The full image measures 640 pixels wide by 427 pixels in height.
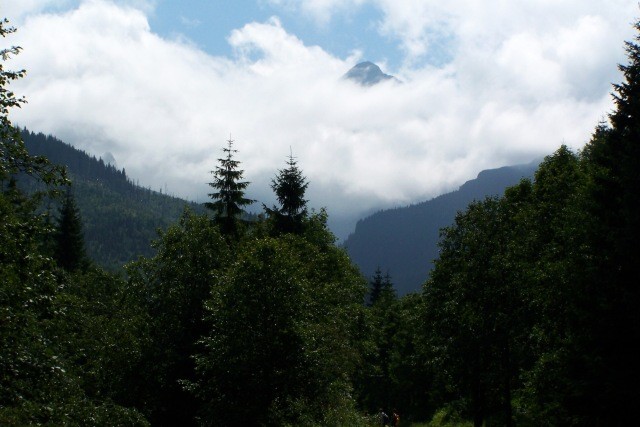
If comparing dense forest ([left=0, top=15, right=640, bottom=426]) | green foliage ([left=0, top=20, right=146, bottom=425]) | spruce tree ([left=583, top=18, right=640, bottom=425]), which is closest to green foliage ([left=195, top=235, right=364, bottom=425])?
dense forest ([left=0, top=15, right=640, bottom=426])

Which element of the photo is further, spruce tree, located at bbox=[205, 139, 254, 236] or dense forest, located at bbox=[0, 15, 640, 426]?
spruce tree, located at bbox=[205, 139, 254, 236]

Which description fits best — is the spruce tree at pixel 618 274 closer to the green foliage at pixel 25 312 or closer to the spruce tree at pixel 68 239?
the green foliage at pixel 25 312

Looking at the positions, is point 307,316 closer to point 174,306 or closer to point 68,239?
point 174,306

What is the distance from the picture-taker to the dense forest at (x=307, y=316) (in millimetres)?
11070

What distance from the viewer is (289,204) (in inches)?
1572

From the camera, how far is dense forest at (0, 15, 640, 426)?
36.3 feet

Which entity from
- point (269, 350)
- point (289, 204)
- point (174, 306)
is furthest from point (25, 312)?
point (289, 204)

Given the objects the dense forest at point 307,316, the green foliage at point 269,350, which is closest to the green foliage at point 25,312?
the dense forest at point 307,316

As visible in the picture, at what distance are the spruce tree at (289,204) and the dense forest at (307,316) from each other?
201 centimetres

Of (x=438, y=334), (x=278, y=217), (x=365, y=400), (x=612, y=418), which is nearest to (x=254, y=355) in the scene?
(x=438, y=334)

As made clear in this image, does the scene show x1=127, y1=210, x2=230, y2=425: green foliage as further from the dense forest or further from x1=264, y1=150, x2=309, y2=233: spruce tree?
x1=264, y1=150, x2=309, y2=233: spruce tree

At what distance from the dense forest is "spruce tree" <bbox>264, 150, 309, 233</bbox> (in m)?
2.01

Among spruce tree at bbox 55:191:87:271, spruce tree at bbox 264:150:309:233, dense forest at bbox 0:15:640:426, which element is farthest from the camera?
spruce tree at bbox 55:191:87:271

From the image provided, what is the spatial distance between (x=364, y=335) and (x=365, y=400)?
26803 millimetres
